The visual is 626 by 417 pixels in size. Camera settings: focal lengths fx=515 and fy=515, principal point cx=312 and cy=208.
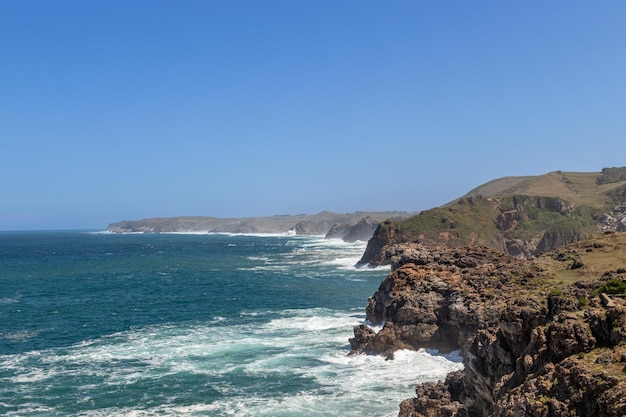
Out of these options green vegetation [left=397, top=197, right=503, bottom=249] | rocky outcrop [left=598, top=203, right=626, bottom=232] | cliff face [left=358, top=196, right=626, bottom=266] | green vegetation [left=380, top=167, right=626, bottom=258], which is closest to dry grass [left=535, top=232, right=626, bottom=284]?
cliff face [left=358, top=196, right=626, bottom=266]

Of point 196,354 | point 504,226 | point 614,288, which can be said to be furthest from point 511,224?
point 614,288

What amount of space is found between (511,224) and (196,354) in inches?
5639

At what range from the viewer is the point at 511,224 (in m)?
173

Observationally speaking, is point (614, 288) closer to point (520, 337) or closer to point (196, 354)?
point (520, 337)

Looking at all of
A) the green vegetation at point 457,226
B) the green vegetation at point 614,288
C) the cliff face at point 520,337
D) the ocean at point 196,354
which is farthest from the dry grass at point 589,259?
the green vegetation at point 457,226

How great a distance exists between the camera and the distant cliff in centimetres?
14962

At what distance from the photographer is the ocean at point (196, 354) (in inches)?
1569

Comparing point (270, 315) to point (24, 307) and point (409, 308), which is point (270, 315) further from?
point (24, 307)

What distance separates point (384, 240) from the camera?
493 ft

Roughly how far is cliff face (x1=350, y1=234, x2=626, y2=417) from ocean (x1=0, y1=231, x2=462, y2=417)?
12.7ft

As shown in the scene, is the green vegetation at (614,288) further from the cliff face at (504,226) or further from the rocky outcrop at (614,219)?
the rocky outcrop at (614,219)

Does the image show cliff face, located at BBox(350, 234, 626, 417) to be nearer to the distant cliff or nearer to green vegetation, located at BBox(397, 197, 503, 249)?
the distant cliff

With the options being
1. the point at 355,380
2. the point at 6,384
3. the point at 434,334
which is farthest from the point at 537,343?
the point at 6,384

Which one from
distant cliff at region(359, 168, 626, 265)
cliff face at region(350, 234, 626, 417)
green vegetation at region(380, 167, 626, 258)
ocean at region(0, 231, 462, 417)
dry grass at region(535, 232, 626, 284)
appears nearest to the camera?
cliff face at region(350, 234, 626, 417)
